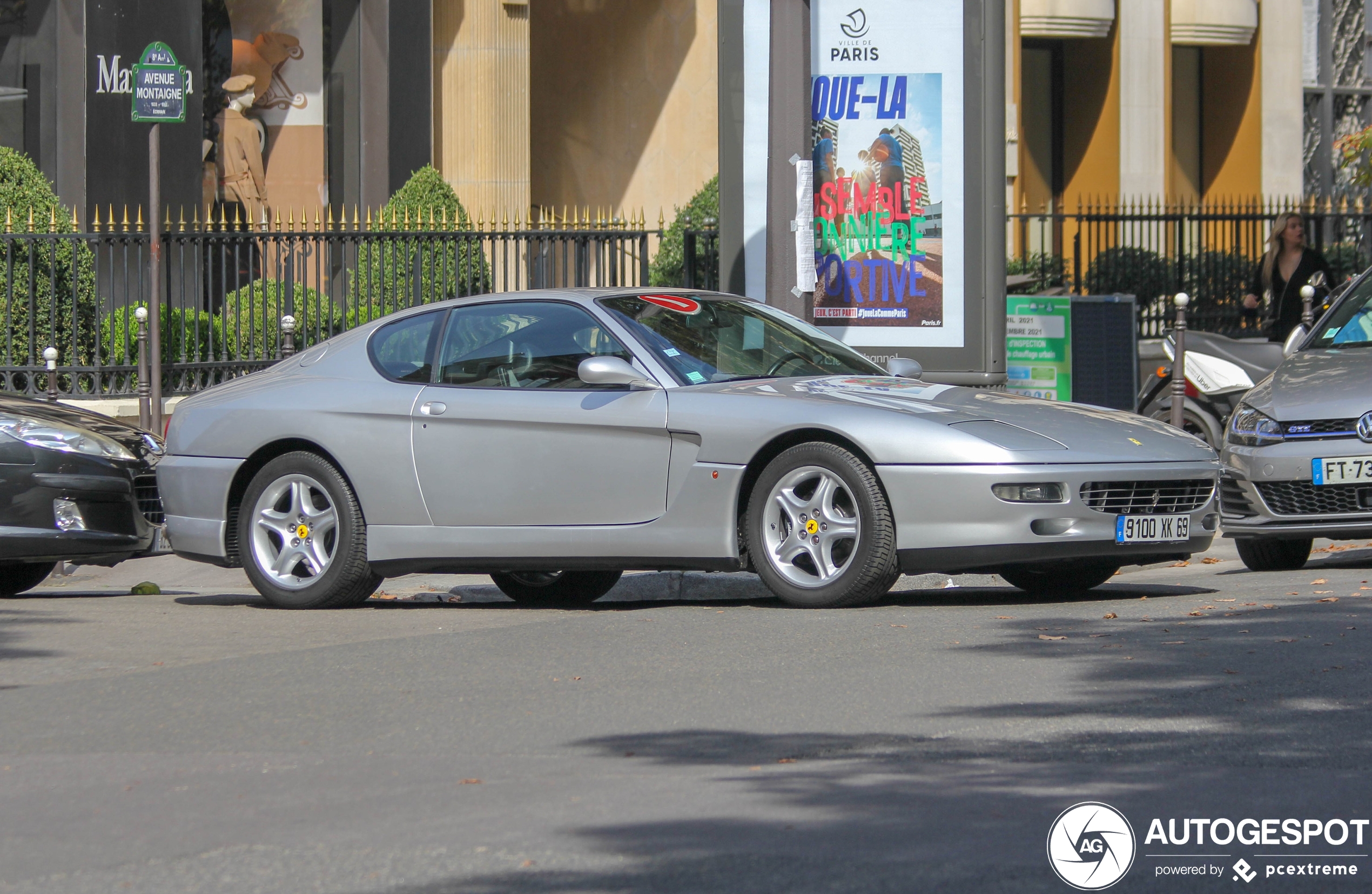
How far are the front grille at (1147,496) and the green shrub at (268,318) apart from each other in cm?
918

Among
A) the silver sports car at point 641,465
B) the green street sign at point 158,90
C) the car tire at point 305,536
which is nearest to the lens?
the silver sports car at point 641,465

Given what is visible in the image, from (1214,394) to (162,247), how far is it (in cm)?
859

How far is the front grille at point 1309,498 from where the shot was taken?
909cm

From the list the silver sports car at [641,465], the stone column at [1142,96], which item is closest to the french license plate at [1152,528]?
the silver sports car at [641,465]

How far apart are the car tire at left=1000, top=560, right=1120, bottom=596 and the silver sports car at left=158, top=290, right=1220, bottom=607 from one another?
0.5 inches

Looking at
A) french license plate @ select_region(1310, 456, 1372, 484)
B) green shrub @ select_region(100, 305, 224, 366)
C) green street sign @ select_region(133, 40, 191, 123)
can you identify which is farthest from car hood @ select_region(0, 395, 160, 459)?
french license plate @ select_region(1310, 456, 1372, 484)

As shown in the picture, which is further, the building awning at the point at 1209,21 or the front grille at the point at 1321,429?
the building awning at the point at 1209,21

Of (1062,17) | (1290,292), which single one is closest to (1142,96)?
(1062,17)

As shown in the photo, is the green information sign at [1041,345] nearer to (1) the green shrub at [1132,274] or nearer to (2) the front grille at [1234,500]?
(1) the green shrub at [1132,274]

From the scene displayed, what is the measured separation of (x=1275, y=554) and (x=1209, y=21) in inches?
802

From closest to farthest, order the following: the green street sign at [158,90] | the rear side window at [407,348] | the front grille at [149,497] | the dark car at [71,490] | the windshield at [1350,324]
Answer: the rear side window at [407,348] → the dark car at [71,490] → the front grille at [149,497] → the windshield at [1350,324] → the green street sign at [158,90]

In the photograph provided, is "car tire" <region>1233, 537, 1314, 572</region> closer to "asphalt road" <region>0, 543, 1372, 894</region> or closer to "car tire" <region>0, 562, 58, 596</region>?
"asphalt road" <region>0, 543, 1372, 894</region>

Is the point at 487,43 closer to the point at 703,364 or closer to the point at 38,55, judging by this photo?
the point at 38,55

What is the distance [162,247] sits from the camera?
52.5ft
